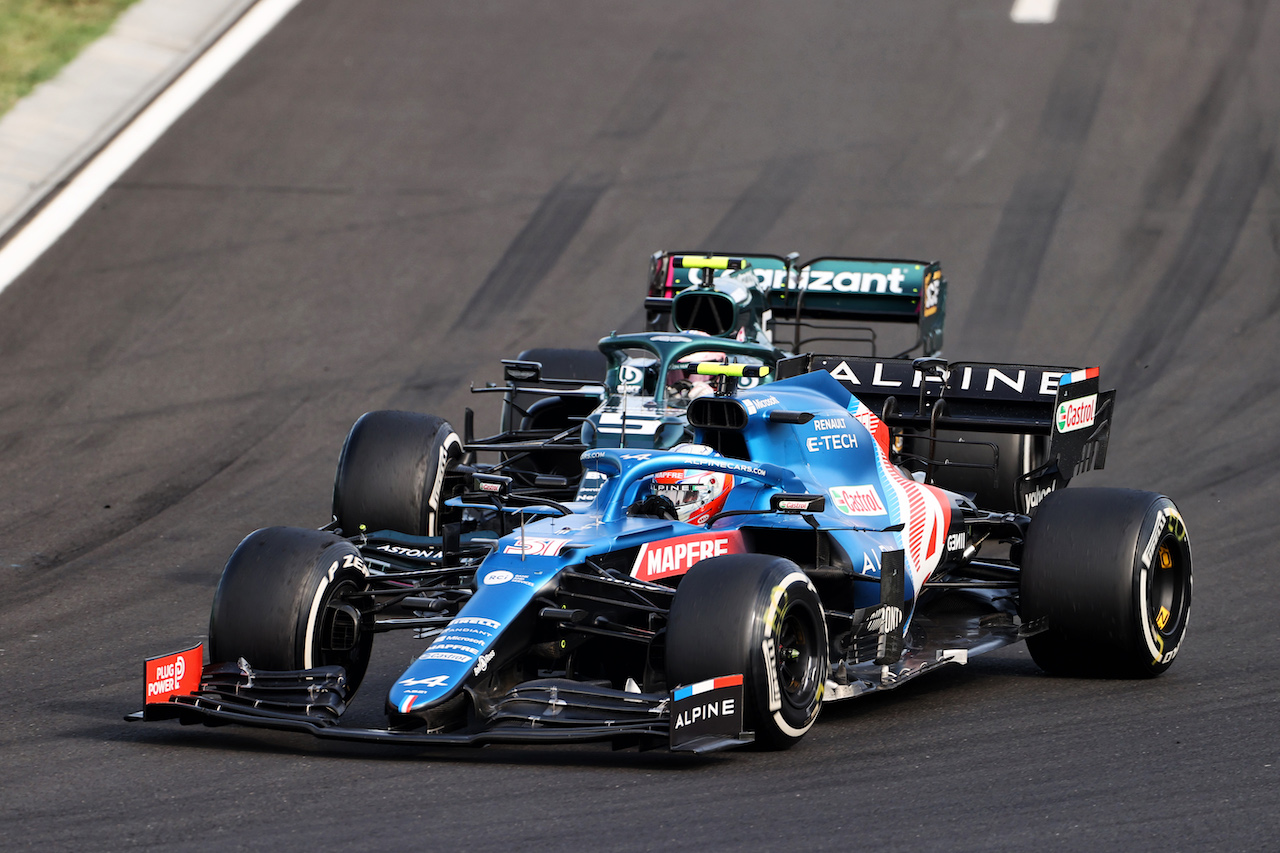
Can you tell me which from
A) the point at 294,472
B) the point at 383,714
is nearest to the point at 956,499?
the point at 383,714

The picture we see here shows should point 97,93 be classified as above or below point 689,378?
above

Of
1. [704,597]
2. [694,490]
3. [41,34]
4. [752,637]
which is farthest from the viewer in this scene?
[41,34]

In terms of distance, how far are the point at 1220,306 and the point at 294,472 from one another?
397 inches

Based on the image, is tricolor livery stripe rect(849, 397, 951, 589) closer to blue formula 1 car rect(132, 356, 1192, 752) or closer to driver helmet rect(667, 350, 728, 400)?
blue formula 1 car rect(132, 356, 1192, 752)

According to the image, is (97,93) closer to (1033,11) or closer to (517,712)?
(1033,11)

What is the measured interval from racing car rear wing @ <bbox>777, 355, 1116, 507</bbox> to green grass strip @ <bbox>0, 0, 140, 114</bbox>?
16200mm

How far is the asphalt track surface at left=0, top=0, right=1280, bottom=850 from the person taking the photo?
7.45 meters

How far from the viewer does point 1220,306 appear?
63.4 feet

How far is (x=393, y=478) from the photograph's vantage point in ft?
38.3

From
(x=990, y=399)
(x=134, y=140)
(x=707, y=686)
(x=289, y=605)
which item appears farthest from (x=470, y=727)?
(x=134, y=140)

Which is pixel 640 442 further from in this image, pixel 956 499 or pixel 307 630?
pixel 307 630

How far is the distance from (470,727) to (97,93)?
18875mm

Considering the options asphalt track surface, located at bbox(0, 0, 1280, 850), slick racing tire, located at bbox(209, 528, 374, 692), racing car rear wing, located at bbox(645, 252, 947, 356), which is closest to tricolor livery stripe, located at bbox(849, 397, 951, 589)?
asphalt track surface, located at bbox(0, 0, 1280, 850)

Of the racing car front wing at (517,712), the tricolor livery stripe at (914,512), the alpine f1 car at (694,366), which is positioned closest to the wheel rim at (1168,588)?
the alpine f1 car at (694,366)
